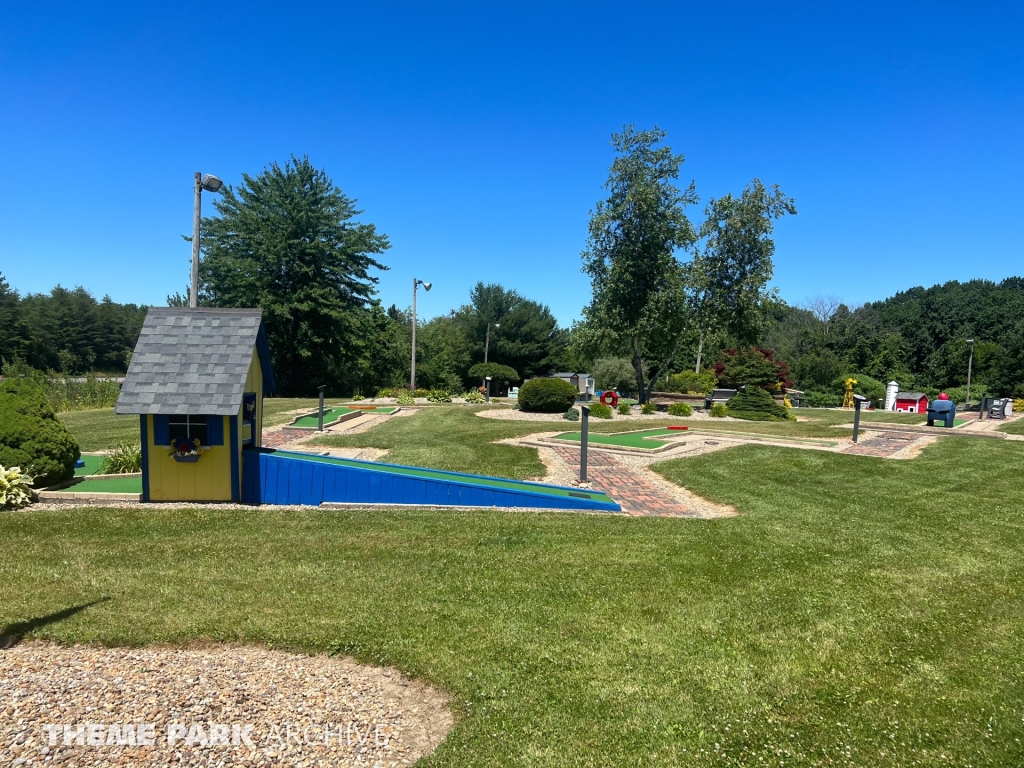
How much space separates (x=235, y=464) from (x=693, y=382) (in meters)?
36.3

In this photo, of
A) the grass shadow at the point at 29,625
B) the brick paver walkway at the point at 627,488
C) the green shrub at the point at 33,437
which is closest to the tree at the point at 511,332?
the brick paver walkway at the point at 627,488

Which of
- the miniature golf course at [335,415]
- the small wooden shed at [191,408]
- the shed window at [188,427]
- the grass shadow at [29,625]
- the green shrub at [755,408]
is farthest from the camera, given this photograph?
the green shrub at [755,408]

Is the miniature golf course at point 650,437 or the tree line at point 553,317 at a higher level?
the tree line at point 553,317

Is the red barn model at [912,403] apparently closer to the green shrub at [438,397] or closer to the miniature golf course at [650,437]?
the miniature golf course at [650,437]

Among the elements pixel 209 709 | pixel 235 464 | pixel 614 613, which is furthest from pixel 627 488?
pixel 209 709

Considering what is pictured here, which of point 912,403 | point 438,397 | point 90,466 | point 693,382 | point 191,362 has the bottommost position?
point 90,466

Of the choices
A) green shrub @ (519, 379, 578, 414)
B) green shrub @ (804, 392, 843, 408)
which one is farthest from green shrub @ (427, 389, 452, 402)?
green shrub @ (804, 392, 843, 408)

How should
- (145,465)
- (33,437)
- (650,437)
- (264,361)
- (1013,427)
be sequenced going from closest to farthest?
(145,465) < (33,437) < (264,361) < (650,437) < (1013,427)

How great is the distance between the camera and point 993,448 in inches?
567

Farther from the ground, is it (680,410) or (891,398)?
(891,398)

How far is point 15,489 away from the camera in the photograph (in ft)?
24.8

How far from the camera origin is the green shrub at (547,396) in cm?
2219

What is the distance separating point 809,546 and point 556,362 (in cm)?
4744

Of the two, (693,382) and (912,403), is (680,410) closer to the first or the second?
(693,382)
